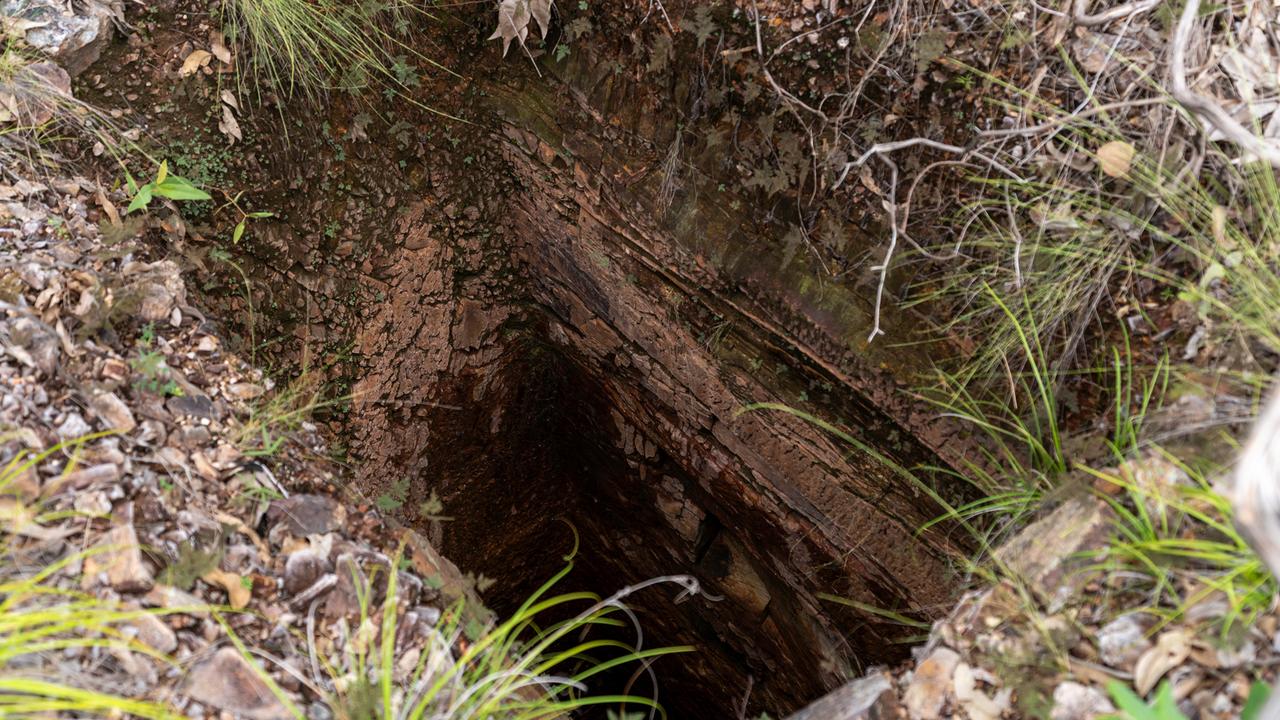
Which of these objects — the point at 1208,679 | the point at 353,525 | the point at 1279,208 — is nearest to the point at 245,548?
the point at 353,525

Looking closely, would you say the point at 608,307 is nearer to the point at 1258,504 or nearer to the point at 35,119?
the point at 35,119

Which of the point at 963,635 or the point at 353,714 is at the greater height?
the point at 963,635

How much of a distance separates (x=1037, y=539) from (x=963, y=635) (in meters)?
0.23

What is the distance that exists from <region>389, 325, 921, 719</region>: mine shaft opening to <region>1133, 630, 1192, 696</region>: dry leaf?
1378mm

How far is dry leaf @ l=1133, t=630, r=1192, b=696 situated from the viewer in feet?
3.98

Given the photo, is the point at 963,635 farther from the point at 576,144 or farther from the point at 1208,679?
the point at 576,144

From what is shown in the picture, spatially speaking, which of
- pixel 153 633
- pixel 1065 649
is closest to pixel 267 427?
pixel 153 633

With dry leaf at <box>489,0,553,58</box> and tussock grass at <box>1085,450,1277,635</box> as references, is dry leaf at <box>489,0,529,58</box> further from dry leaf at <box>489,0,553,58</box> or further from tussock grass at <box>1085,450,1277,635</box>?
tussock grass at <box>1085,450,1277,635</box>

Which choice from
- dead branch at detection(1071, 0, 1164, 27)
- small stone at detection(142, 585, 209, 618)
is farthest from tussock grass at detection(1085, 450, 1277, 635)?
small stone at detection(142, 585, 209, 618)

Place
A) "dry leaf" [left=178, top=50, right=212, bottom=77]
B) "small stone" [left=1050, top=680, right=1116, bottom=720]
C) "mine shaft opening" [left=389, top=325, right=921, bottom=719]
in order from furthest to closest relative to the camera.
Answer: "mine shaft opening" [left=389, top=325, right=921, bottom=719], "dry leaf" [left=178, top=50, right=212, bottom=77], "small stone" [left=1050, top=680, right=1116, bottom=720]

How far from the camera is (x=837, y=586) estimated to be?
2.50 meters

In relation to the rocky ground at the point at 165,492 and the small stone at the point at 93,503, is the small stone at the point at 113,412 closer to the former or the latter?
the rocky ground at the point at 165,492

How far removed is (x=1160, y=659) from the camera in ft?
4.00

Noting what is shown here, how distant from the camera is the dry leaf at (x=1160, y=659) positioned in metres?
1.21
